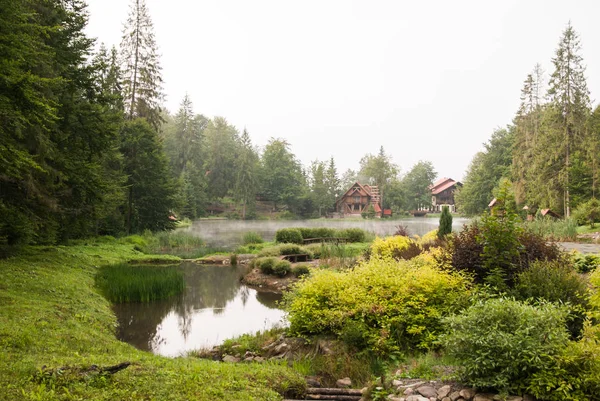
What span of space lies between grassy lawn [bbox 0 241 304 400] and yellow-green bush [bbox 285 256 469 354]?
141 centimetres

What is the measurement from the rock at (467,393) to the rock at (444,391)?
13 cm

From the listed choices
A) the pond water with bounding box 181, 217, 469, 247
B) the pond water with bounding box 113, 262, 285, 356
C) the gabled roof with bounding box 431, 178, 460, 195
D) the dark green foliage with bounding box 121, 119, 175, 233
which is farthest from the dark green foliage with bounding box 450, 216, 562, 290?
the gabled roof with bounding box 431, 178, 460, 195

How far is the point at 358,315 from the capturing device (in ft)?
22.9

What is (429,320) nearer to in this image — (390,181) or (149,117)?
(149,117)

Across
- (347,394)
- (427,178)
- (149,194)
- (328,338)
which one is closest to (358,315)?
(328,338)

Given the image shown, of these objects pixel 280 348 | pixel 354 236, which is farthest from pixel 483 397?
pixel 354 236

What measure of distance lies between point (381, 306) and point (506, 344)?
2728 millimetres

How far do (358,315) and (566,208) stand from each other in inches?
1232

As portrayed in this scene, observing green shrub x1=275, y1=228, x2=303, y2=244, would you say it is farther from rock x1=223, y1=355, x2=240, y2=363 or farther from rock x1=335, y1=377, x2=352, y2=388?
rock x1=335, y1=377, x2=352, y2=388

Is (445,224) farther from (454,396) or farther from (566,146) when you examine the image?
(566,146)

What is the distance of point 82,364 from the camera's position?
471cm

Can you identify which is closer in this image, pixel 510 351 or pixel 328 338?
pixel 510 351

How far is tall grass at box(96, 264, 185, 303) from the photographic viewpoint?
11922 mm

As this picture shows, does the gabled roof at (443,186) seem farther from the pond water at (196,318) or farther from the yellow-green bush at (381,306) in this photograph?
the yellow-green bush at (381,306)
